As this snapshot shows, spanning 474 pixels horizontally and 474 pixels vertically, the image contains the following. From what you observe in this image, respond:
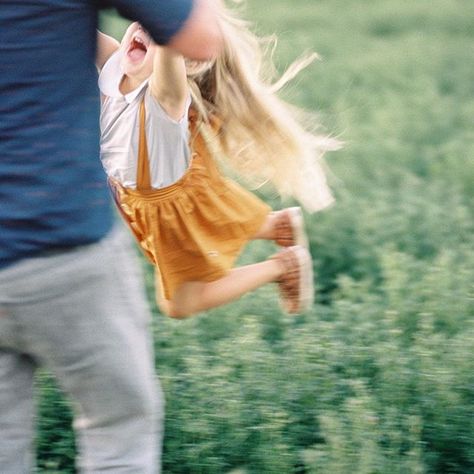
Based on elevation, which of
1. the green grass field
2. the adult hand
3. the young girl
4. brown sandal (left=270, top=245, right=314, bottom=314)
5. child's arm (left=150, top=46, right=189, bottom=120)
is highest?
the adult hand

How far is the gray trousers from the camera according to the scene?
8.00 feet

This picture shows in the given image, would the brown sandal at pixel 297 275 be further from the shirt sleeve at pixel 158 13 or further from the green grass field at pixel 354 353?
the shirt sleeve at pixel 158 13

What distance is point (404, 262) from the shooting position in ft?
16.4

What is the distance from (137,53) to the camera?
3.52m

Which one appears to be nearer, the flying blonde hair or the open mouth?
the open mouth

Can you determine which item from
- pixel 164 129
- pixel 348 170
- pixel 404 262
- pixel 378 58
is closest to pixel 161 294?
pixel 164 129

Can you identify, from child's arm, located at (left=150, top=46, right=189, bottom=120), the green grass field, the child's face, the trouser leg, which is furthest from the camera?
the green grass field

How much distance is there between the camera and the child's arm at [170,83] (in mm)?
3137

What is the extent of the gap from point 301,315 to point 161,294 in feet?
3.11

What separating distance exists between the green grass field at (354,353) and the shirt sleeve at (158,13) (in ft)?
4.93

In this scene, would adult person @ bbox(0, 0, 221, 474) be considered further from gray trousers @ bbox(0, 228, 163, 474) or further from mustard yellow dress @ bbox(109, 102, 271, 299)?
mustard yellow dress @ bbox(109, 102, 271, 299)

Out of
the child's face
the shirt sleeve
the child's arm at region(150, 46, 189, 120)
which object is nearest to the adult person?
the shirt sleeve

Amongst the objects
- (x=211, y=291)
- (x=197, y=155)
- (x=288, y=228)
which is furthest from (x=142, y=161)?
(x=288, y=228)

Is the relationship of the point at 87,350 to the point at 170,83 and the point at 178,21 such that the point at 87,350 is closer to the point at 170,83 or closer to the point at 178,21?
the point at 178,21
